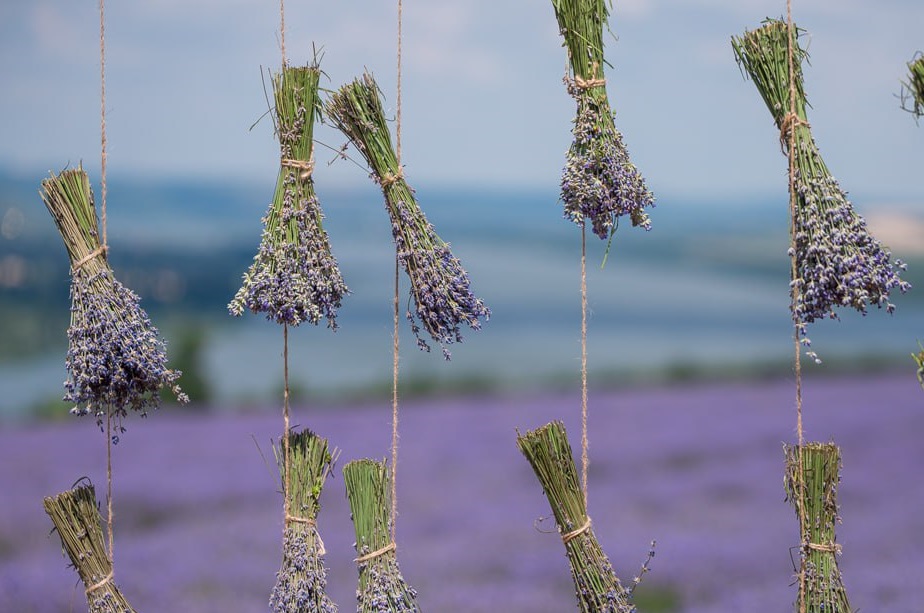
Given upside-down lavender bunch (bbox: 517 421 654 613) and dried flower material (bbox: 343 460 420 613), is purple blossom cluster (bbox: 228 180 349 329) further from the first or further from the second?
upside-down lavender bunch (bbox: 517 421 654 613)

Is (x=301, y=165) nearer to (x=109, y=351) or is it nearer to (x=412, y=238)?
(x=412, y=238)

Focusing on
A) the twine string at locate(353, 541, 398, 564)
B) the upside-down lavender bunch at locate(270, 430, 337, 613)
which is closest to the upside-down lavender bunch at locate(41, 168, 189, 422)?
the upside-down lavender bunch at locate(270, 430, 337, 613)

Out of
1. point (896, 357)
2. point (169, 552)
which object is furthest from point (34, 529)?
point (896, 357)

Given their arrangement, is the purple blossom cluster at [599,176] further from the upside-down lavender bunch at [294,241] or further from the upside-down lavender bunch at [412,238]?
the upside-down lavender bunch at [294,241]

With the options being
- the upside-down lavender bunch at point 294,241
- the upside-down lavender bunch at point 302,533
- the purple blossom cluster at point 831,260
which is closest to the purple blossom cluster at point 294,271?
the upside-down lavender bunch at point 294,241

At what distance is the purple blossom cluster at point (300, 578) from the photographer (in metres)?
2.72

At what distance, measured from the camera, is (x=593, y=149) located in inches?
105

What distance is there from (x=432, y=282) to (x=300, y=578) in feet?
2.61

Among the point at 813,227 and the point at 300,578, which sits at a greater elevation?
the point at 813,227

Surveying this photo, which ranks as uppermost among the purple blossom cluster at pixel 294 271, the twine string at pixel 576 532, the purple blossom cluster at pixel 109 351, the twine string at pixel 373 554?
the purple blossom cluster at pixel 294 271

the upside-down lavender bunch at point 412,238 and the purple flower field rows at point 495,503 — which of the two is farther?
the purple flower field rows at point 495,503

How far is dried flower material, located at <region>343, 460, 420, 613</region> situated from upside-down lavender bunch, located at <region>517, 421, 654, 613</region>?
0.37 meters

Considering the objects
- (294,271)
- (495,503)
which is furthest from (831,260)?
(495,503)

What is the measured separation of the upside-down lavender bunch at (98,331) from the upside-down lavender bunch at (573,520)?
873mm
